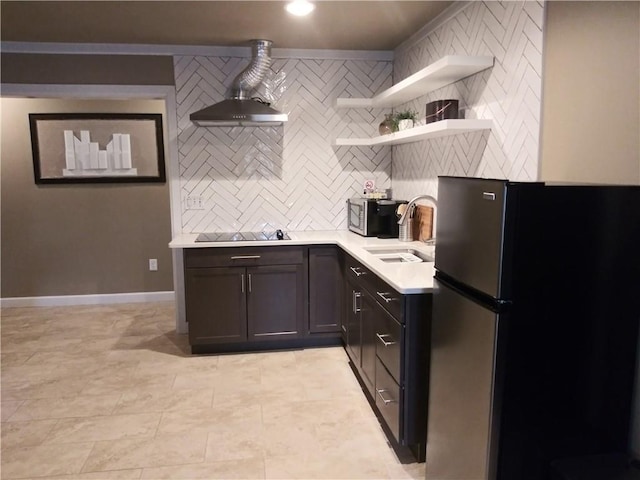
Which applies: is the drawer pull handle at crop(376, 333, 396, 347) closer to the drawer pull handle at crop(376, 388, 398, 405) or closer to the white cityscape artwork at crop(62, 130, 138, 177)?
the drawer pull handle at crop(376, 388, 398, 405)

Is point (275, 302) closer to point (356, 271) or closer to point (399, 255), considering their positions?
point (356, 271)

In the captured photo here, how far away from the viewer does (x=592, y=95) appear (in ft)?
6.07

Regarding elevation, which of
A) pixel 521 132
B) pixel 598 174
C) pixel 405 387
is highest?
pixel 521 132

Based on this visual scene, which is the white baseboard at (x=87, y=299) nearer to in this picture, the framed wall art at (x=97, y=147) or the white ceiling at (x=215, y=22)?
the framed wall art at (x=97, y=147)

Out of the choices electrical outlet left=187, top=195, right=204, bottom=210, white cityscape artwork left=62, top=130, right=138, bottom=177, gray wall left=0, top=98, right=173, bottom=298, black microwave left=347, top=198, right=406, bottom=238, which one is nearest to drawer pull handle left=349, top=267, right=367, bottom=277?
black microwave left=347, top=198, right=406, bottom=238

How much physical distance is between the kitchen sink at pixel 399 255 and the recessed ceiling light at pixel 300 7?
61.2 inches

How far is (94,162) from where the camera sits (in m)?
5.00

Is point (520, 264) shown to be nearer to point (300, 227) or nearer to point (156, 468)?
point (156, 468)

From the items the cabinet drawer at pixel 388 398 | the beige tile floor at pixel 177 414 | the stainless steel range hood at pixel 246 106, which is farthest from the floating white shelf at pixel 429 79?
the beige tile floor at pixel 177 414

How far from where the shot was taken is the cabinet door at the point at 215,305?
3568 millimetres

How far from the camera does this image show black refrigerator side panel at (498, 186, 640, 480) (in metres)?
1.52

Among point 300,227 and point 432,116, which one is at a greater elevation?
Answer: point 432,116

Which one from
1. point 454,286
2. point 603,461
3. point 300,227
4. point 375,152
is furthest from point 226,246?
point 603,461

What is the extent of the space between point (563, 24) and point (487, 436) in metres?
1.67
